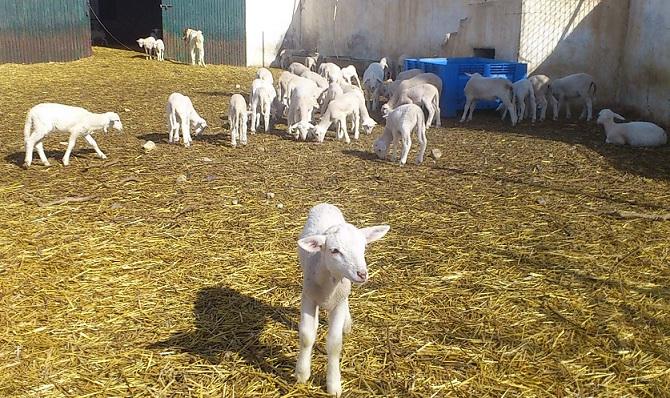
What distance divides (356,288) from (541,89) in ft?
32.0

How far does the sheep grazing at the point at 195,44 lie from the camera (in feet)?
75.6

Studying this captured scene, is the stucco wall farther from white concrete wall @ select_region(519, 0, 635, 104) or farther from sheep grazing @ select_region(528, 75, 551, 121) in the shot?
sheep grazing @ select_region(528, 75, 551, 121)

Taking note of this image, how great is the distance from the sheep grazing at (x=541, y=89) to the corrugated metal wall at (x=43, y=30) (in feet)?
53.8

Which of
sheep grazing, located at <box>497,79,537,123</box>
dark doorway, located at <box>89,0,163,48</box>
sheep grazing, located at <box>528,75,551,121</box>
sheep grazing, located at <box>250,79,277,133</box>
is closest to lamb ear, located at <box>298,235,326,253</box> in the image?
sheep grazing, located at <box>250,79,277,133</box>

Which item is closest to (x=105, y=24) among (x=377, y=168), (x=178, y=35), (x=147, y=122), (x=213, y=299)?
(x=178, y=35)

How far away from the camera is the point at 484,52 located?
1590 cm

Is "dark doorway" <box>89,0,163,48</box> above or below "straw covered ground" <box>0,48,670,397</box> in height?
above

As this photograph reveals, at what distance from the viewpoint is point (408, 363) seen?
3809 mm

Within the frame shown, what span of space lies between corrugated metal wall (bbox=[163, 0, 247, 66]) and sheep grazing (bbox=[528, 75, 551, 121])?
14.1 metres

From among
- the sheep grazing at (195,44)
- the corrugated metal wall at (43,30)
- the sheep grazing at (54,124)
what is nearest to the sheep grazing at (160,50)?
the sheep grazing at (195,44)

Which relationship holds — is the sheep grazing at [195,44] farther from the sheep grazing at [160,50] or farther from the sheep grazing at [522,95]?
the sheep grazing at [522,95]

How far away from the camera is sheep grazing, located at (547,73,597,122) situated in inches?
503

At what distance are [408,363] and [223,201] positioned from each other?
371cm

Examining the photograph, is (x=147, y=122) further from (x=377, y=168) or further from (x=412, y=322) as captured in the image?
(x=412, y=322)
